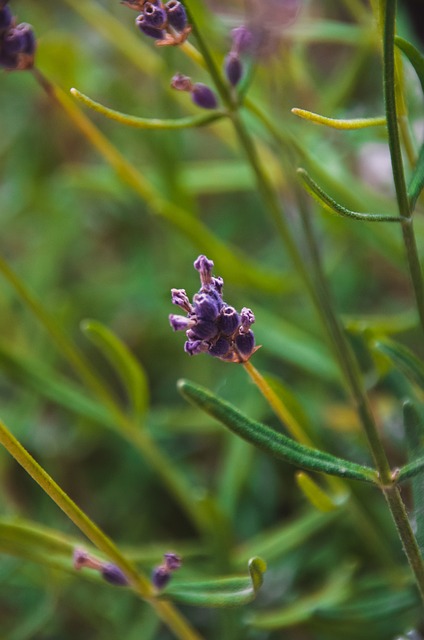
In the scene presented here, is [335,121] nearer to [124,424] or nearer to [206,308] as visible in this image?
[206,308]

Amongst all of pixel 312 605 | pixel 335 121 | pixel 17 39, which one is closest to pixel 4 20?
pixel 17 39

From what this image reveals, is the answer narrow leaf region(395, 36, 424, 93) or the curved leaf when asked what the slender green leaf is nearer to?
the curved leaf

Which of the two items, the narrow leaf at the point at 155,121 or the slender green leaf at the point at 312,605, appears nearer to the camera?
the narrow leaf at the point at 155,121

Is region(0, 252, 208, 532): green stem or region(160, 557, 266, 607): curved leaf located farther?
region(0, 252, 208, 532): green stem

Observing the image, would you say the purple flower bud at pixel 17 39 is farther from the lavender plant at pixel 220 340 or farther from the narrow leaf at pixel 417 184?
the narrow leaf at pixel 417 184

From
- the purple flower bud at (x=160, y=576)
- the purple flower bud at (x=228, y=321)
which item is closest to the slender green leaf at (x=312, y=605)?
the purple flower bud at (x=160, y=576)

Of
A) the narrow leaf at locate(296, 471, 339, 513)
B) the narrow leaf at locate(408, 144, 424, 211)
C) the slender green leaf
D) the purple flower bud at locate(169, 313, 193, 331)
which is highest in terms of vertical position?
the narrow leaf at locate(408, 144, 424, 211)

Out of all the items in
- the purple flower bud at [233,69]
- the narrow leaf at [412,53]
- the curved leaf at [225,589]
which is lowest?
the curved leaf at [225,589]

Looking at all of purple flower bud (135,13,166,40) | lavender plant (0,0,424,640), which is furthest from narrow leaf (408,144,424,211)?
purple flower bud (135,13,166,40)
